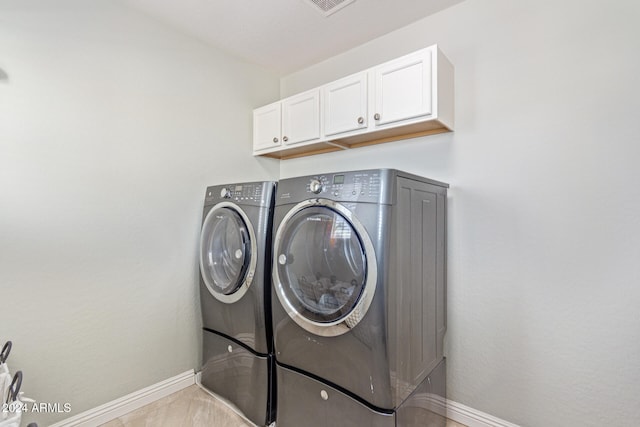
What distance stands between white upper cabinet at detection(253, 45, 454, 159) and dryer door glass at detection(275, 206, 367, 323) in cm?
81

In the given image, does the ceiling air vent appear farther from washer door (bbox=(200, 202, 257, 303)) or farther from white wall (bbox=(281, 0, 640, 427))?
washer door (bbox=(200, 202, 257, 303))

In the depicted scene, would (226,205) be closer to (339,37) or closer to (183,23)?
(183,23)

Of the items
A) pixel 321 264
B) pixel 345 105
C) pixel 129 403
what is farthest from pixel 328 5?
pixel 129 403

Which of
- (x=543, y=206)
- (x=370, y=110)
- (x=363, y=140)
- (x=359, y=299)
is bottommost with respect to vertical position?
(x=359, y=299)

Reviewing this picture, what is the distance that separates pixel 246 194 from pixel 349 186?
0.79 meters

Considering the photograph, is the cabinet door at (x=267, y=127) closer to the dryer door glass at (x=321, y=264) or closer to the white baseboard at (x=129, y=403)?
the dryer door glass at (x=321, y=264)

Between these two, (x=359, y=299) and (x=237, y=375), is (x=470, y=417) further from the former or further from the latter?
(x=237, y=375)

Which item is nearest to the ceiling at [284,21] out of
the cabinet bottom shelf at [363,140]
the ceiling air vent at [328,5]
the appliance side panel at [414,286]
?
the ceiling air vent at [328,5]

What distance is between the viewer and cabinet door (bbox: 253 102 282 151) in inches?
104

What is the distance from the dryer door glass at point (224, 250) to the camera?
1995 mm

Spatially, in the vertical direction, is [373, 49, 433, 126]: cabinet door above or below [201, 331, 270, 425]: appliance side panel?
above

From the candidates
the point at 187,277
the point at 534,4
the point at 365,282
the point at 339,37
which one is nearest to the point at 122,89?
the point at 187,277

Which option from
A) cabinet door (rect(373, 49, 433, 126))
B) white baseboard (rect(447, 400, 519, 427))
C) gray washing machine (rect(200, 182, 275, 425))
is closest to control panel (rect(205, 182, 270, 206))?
gray washing machine (rect(200, 182, 275, 425))

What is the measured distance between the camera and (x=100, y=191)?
1.96 metres
